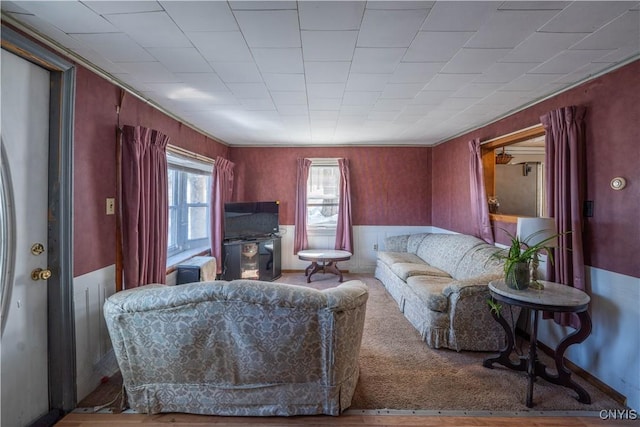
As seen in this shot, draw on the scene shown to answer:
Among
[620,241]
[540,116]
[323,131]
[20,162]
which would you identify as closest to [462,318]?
[620,241]

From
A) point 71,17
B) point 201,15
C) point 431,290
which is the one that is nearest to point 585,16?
point 201,15

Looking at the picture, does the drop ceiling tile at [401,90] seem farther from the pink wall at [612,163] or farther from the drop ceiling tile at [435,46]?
the pink wall at [612,163]

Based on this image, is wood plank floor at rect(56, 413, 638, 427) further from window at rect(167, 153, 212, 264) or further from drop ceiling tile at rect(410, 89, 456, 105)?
drop ceiling tile at rect(410, 89, 456, 105)

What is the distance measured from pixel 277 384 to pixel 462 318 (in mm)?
1773

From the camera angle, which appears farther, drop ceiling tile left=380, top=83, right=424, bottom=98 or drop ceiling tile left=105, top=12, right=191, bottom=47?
drop ceiling tile left=380, top=83, right=424, bottom=98

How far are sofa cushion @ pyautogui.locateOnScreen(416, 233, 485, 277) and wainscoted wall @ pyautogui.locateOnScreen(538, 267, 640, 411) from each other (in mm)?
1427

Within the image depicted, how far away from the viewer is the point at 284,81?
8.32ft

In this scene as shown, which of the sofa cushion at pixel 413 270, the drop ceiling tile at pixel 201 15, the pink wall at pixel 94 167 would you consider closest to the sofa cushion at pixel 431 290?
the sofa cushion at pixel 413 270

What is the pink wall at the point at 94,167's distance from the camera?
2115mm

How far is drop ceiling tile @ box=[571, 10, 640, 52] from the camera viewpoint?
1646 millimetres

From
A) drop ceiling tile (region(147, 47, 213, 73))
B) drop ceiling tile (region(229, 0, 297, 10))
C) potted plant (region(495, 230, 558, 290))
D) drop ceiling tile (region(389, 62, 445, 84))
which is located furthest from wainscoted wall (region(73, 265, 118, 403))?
potted plant (region(495, 230, 558, 290))

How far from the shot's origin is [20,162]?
1.77 m

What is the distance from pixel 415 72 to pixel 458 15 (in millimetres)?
723

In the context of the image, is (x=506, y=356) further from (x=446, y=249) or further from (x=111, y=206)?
(x=111, y=206)
